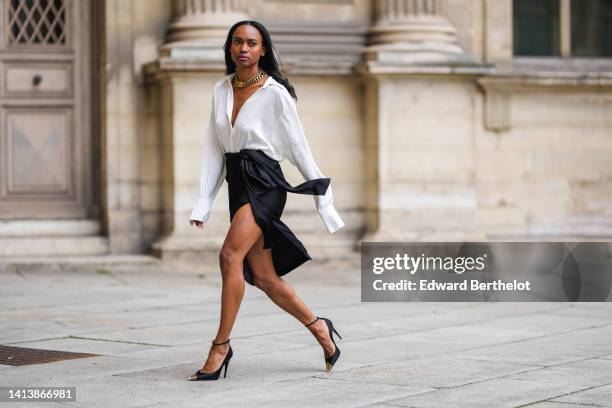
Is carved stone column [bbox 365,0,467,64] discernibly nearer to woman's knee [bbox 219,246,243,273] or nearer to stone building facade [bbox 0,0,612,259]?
stone building facade [bbox 0,0,612,259]

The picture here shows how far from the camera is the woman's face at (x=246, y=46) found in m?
7.09

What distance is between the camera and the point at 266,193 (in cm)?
714

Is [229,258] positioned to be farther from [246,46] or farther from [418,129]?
[418,129]

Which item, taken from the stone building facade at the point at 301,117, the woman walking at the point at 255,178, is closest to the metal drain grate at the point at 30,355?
the woman walking at the point at 255,178

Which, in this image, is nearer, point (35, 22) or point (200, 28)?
point (200, 28)

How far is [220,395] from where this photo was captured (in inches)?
256

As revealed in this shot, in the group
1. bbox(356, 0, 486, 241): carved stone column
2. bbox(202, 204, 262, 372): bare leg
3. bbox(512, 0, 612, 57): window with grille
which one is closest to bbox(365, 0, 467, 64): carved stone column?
bbox(356, 0, 486, 241): carved stone column

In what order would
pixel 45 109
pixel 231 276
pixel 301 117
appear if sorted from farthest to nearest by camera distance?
1. pixel 45 109
2. pixel 301 117
3. pixel 231 276

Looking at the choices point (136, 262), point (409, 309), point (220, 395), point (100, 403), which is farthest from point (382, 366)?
point (136, 262)

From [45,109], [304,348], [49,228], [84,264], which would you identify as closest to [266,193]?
[304,348]

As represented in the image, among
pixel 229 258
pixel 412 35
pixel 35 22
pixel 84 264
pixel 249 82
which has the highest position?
pixel 35 22

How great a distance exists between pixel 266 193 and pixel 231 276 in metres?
0.49

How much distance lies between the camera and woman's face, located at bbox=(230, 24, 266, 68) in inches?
279

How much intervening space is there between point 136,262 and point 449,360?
637 cm
